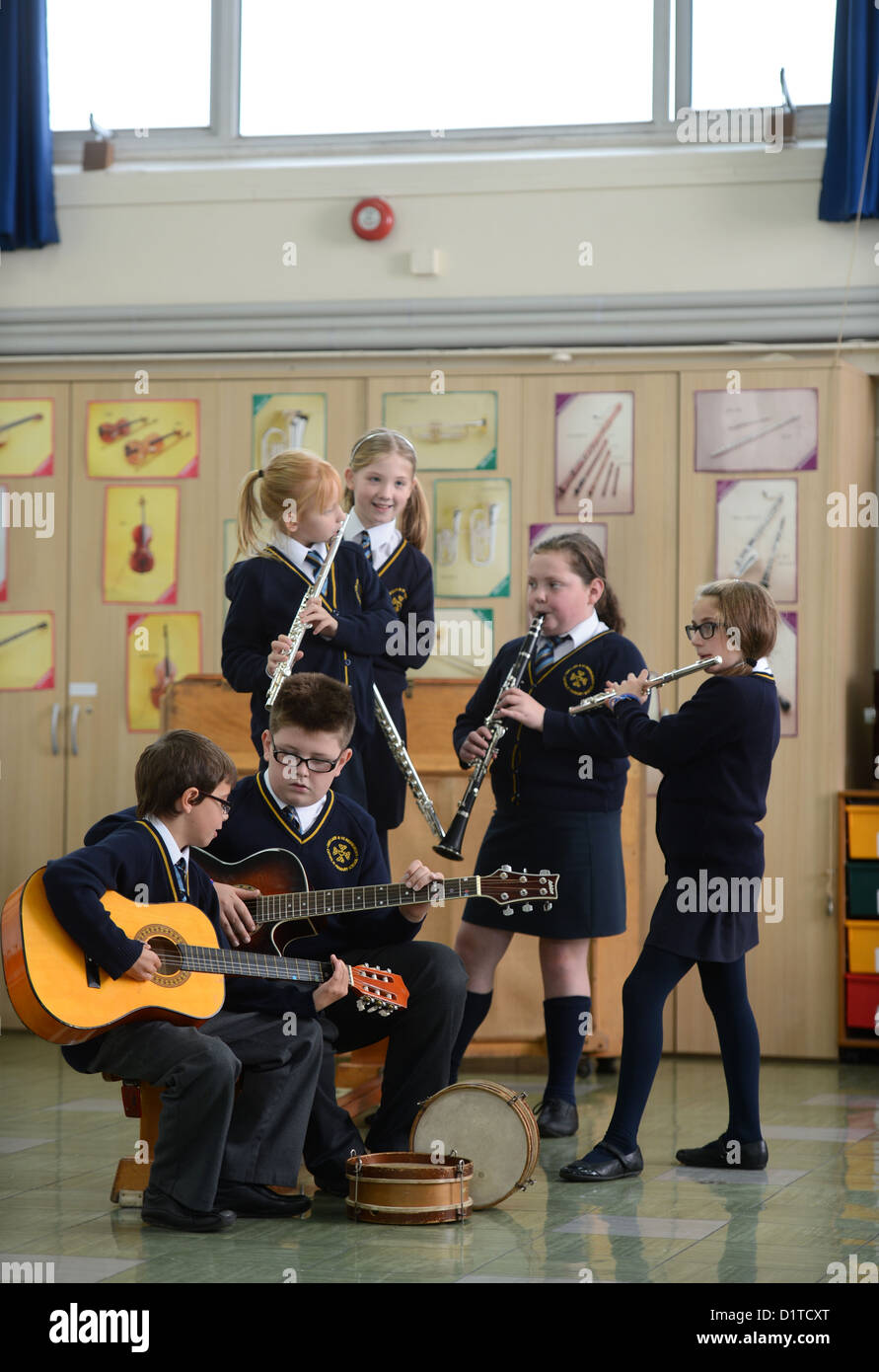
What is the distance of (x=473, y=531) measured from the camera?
5281mm

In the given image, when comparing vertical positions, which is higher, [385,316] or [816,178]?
[816,178]

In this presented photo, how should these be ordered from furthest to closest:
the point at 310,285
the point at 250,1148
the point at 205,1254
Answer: the point at 310,285
the point at 250,1148
the point at 205,1254

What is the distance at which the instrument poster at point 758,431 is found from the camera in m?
5.12

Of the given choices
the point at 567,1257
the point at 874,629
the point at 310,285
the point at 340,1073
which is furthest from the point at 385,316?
the point at 567,1257

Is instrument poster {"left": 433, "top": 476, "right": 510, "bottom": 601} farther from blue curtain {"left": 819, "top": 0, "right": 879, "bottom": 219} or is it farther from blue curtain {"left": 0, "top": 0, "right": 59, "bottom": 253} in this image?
blue curtain {"left": 0, "top": 0, "right": 59, "bottom": 253}

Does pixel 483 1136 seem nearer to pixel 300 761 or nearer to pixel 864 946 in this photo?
pixel 300 761

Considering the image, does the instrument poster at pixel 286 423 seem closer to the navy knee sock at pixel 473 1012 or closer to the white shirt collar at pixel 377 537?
the white shirt collar at pixel 377 537

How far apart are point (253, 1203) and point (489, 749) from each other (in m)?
1.16

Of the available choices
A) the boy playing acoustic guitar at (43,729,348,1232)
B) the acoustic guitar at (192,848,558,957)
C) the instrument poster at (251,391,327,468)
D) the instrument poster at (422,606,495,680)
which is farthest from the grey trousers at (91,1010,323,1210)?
the instrument poster at (251,391,327,468)

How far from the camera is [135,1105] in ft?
10.2

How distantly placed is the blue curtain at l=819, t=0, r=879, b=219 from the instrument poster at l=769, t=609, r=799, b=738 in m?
1.28

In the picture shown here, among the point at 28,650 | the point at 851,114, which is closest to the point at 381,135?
the point at 851,114

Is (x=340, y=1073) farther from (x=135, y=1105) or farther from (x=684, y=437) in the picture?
(x=684, y=437)

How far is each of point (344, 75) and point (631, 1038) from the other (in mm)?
3852
